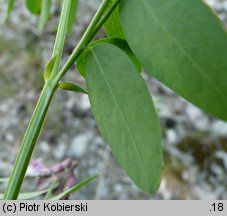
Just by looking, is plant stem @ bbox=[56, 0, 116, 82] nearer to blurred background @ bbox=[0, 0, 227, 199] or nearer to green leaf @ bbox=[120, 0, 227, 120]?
green leaf @ bbox=[120, 0, 227, 120]

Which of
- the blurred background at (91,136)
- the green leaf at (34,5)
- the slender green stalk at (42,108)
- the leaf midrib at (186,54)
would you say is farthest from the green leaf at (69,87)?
the blurred background at (91,136)

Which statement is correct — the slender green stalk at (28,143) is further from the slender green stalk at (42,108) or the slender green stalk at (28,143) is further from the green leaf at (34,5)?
the green leaf at (34,5)

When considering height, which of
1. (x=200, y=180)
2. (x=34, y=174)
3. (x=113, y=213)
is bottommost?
(x=200, y=180)

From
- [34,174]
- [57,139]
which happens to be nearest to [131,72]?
[34,174]

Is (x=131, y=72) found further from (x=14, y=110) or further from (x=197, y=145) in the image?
(x=14, y=110)

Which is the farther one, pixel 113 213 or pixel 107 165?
pixel 107 165

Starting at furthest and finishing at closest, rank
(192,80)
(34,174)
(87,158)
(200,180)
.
→ (87,158)
(200,180)
(34,174)
(192,80)

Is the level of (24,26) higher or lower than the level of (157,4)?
lower
